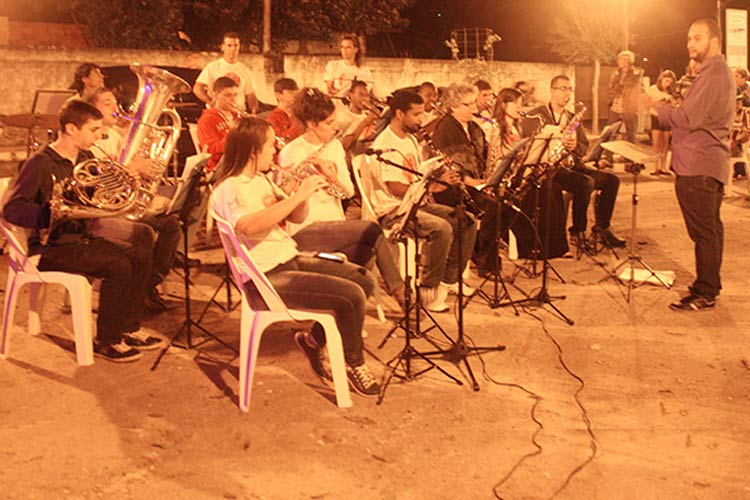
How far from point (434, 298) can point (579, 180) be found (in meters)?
2.83

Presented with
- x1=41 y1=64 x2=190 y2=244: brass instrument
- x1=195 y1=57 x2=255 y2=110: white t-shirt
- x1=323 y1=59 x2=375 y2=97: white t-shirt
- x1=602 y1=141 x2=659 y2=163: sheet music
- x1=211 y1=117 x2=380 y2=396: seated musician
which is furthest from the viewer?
x1=323 y1=59 x2=375 y2=97: white t-shirt

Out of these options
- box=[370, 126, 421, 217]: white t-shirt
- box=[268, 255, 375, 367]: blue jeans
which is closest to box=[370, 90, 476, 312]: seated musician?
box=[370, 126, 421, 217]: white t-shirt

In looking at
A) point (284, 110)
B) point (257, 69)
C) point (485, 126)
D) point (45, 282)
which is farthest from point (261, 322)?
point (257, 69)

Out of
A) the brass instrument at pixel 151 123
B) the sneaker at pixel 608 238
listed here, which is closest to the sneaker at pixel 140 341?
the brass instrument at pixel 151 123

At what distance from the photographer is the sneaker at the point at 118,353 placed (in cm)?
550

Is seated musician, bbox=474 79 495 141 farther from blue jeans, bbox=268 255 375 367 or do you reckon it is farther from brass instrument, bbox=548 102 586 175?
blue jeans, bbox=268 255 375 367

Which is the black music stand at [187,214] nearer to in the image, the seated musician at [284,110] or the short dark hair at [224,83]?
the short dark hair at [224,83]

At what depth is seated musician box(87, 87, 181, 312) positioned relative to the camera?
19.1 feet

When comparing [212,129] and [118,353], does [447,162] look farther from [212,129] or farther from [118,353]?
[212,129]

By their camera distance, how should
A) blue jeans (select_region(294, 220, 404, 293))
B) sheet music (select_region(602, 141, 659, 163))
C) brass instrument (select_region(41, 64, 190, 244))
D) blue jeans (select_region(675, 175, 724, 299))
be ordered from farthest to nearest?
1. sheet music (select_region(602, 141, 659, 163))
2. blue jeans (select_region(675, 175, 724, 299))
3. blue jeans (select_region(294, 220, 404, 293))
4. brass instrument (select_region(41, 64, 190, 244))

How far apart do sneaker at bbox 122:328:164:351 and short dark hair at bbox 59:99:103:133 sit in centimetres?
137

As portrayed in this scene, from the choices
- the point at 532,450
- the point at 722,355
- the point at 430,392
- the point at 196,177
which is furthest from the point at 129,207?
the point at 722,355

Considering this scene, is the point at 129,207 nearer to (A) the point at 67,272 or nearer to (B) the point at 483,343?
(A) the point at 67,272

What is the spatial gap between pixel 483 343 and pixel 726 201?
6.82 metres
